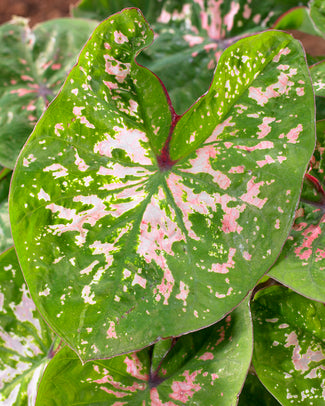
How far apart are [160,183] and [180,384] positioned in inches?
13.9

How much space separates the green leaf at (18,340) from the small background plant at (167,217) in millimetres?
181

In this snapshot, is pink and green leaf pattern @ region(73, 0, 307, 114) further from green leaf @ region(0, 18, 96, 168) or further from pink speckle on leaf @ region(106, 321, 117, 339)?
pink speckle on leaf @ region(106, 321, 117, 339)

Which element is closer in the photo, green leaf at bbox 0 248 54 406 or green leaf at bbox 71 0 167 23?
green leaf at bbox 0 248 54 406

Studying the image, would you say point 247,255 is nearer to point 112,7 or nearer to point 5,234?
point 5,234

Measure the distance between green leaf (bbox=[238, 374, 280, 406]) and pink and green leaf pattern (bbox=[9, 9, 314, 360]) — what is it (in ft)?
1.14

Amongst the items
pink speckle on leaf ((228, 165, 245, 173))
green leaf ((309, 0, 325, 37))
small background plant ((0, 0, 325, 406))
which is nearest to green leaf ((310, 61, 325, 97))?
small background plant ((0, 0, 325, 406))

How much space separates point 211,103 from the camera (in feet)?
2.06

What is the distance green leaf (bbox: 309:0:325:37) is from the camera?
2.84 feet

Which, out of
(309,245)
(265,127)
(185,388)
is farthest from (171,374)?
(265,127)

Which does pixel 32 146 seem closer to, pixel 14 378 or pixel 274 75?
pixel 274 75

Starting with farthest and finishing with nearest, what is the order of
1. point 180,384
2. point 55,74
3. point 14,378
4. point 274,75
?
point 55,74 → point 14,378 → point 180,384 → point 274,75

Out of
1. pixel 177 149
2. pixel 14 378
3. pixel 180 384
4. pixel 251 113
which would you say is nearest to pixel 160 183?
pixel 177 149

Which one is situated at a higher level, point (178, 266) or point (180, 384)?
point (178, 266)

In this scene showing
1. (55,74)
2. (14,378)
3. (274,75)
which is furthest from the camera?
(55,74)
